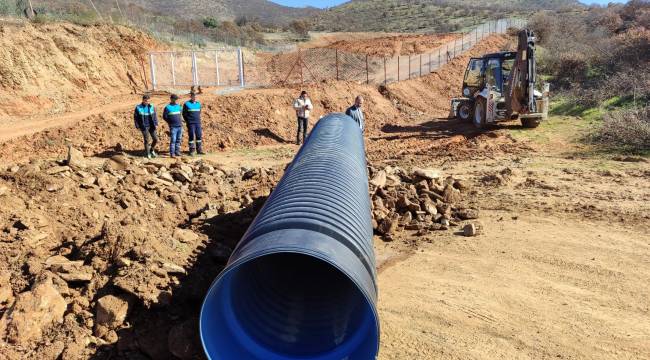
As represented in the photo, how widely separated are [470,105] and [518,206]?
9833mm

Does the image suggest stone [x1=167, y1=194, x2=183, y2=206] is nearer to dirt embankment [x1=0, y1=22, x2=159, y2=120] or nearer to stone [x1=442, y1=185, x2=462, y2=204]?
stone [x1=442, y1=185, x2=462, y2=204]

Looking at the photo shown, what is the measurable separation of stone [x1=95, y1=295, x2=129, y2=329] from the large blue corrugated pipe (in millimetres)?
1038

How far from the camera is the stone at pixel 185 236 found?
5445mm

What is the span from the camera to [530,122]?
50.0 ft

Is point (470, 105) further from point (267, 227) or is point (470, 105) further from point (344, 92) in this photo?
point (267, 227)

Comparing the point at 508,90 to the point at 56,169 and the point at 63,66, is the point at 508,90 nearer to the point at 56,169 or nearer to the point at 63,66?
the point at 56,169

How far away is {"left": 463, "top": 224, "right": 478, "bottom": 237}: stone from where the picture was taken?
700 centimetres

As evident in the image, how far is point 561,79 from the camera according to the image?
79.9ft

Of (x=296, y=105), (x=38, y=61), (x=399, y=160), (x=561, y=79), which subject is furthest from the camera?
(x=561, y=79)

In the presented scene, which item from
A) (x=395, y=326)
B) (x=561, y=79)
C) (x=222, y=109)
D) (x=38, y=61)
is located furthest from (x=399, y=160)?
(x=561, y=79)

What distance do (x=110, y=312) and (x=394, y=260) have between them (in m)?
3.65

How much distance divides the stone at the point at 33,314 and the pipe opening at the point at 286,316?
151 centimetres

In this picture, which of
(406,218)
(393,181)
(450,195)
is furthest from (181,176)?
(450,195)

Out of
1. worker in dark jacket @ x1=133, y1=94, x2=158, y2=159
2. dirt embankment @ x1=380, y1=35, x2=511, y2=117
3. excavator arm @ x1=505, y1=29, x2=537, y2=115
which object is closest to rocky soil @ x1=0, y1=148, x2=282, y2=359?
worker in dark jacket @ x1=133, y1=94, x2=158, y2=159
